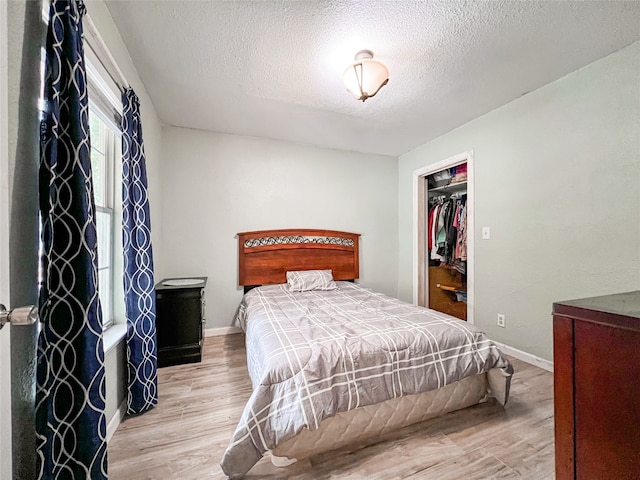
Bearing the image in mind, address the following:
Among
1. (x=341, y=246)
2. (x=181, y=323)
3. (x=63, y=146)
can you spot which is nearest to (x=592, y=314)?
(x=63, y=146)

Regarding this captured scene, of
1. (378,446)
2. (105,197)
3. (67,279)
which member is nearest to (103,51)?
(105,197)

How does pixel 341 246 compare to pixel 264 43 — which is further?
pixel 341 246

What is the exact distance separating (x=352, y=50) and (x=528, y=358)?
2885mm

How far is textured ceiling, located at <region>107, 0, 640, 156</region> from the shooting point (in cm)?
151

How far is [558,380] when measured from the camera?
31.7 inches

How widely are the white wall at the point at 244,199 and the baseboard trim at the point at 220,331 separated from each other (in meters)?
0.05

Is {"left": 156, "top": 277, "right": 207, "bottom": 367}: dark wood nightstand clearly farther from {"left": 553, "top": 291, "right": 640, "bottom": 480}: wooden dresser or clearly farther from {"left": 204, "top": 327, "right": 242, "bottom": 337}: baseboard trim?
{"left": 553, "top": 291, "right": 640, "bottom": 480}: wooden dresser

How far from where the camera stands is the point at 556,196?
2.14 metres

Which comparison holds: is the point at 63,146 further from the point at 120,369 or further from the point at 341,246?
the point at 341,246

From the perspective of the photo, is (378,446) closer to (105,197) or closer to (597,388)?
(597,388)

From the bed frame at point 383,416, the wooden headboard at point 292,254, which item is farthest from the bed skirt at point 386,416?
the wooden headboard at point 292,254

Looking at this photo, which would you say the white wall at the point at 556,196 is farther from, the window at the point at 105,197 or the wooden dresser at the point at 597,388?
the window at the point at 105,197

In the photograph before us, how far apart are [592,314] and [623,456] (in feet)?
1.15

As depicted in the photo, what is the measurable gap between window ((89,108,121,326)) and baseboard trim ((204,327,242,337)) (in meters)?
1.38
